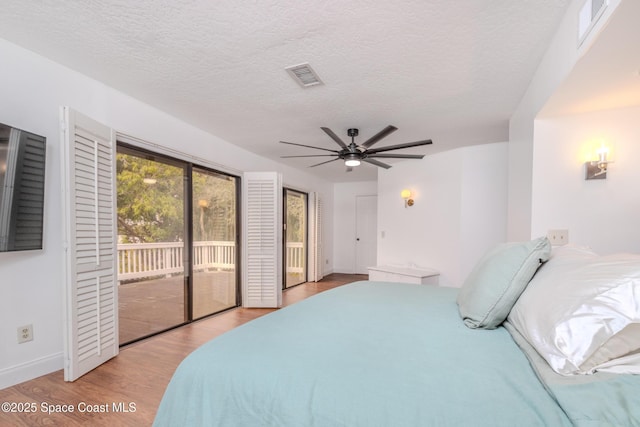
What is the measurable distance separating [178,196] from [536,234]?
354 centimetres

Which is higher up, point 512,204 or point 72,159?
point 72,159

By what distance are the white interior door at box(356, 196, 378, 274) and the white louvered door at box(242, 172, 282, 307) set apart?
10.1 feet

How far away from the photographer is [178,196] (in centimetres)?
340

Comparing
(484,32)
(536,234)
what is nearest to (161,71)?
(484,32)

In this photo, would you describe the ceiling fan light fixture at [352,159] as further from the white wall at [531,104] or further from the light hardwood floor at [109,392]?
the light hardwood floor at [109,392]

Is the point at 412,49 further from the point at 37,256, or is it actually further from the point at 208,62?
the point at 37,256

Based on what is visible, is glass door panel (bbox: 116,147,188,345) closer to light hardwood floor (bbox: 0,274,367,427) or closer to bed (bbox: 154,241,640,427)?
light hardwood floor (bbox: 0,274,367,427)

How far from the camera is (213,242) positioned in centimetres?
390

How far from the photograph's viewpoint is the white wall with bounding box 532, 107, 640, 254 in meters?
2.05

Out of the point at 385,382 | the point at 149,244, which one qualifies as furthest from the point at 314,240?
the point at 385,382

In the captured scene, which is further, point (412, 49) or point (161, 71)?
point (161, 71)

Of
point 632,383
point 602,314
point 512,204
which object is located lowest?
point 632,383

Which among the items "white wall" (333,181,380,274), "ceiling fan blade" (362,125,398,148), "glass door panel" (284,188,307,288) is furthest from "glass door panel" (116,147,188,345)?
"white wall" (333,181,380,274)

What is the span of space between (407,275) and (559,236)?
228 cm
